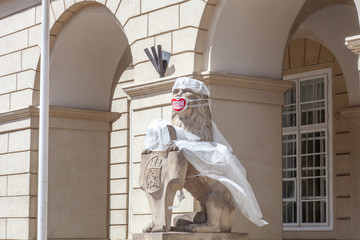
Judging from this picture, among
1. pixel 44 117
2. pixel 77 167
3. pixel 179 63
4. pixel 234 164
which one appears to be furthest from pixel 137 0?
pixel 234 164

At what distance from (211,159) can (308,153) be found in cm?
908

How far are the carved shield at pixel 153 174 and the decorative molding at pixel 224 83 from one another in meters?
3.37

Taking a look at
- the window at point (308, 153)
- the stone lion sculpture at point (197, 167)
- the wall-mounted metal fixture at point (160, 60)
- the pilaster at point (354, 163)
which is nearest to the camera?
the stone lion sculpture at point (197, 167)

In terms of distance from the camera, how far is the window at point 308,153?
59.2 ft

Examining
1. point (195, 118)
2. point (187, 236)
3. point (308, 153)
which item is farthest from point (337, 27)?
point (187, 236)

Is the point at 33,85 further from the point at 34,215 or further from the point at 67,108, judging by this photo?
the point at 34,215

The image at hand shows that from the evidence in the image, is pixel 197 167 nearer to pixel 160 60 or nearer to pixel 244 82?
pixel 244 82

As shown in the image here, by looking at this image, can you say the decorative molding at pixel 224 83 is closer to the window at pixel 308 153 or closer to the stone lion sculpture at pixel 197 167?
the stone lion sculpture at pixel 197 167

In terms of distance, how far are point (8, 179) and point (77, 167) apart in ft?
4.89

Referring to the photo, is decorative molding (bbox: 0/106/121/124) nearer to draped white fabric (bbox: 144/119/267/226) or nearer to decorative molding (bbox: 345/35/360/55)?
draped white fabric (bbox: 144/119/267/226)

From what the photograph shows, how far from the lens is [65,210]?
56.4 ft

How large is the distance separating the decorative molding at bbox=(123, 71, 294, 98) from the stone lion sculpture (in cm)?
272

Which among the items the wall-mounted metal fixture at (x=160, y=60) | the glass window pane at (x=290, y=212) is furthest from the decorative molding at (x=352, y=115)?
the wall-mounted metal fixture at (x=160, y=60)

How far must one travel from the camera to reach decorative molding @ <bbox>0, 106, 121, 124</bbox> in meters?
16.9
